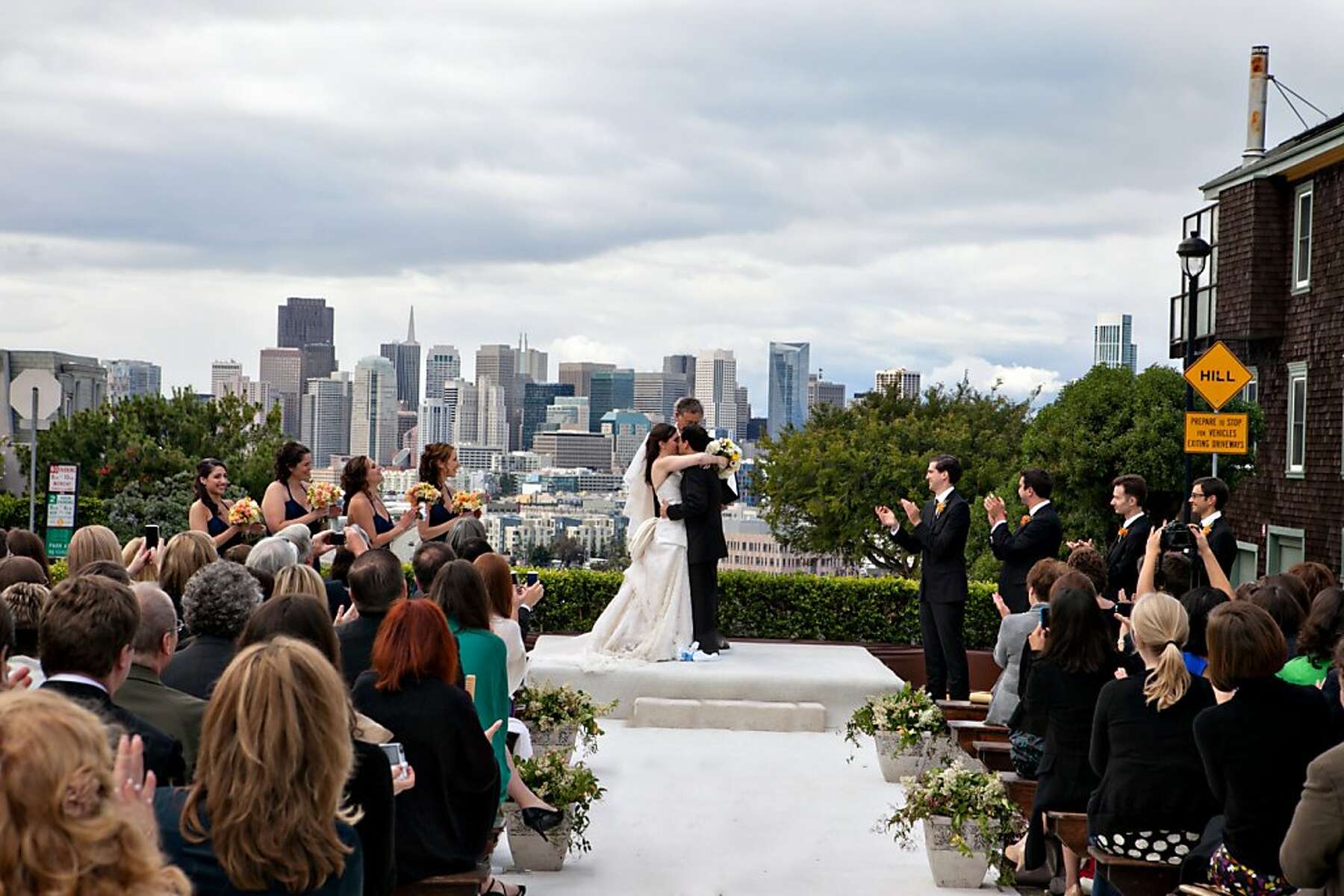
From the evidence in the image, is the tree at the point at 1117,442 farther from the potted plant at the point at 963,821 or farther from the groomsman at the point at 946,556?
the potted plant at the point at 963,821

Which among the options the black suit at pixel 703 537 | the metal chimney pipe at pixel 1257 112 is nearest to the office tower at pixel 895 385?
the metal chimney pipe at pixel 1257 112

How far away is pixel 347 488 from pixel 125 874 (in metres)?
8.96

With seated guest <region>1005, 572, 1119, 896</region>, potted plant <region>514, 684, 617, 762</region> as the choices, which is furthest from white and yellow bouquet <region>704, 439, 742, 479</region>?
seated guest <region>1005, 572, 1119, 896</region>

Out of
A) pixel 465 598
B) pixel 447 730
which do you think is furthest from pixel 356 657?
pixel 447 730

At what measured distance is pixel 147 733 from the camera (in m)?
4.19

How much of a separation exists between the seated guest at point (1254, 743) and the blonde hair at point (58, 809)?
3.91 meters

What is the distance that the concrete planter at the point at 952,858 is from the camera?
7.46 meters

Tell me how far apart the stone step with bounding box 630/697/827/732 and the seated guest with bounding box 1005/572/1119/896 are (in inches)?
210

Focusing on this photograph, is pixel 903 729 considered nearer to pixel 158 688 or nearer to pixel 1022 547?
pixel 1022 547

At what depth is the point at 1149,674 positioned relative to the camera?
20.0 ft

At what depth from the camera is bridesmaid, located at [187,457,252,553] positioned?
10.8 m

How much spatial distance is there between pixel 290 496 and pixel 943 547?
16.4 feet

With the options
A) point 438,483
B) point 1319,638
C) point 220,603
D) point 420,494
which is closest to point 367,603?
point 220,603

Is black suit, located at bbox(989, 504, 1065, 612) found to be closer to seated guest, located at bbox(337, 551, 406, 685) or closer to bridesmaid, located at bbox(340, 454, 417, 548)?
bridesmaid, located at bbox(340, 454, 417, 548)
